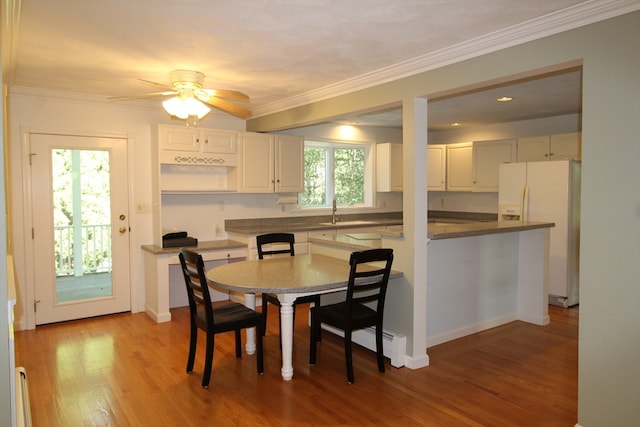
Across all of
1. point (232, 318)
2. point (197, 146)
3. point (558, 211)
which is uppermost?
point (197, 146)

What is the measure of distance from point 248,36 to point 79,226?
119 inches

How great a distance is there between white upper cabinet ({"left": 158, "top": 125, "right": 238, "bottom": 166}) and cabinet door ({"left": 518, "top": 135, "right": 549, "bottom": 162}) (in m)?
3.74

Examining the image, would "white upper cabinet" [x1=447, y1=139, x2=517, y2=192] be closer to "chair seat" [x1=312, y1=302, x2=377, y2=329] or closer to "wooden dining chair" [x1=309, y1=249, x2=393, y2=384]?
"wooden dining chair" [x1=309, y1=249, x2=393, y2=384]

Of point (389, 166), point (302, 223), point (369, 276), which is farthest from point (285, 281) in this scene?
point (389, 166)

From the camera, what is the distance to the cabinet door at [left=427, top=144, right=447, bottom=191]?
6801 mm

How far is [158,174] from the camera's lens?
476 cm

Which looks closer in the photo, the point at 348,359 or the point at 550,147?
the point at 348,359

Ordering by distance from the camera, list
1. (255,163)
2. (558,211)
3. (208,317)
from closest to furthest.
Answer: (208,317), (558,211), (255,163)

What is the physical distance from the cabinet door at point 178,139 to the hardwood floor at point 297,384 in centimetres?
196

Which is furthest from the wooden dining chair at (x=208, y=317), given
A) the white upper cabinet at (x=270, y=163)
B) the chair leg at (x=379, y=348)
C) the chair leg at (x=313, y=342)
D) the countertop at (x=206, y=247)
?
the white upper cabinet at (x=270, y=163)

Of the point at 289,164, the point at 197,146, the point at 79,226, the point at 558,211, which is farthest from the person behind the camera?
the point at 289,164

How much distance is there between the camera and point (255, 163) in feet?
17.6

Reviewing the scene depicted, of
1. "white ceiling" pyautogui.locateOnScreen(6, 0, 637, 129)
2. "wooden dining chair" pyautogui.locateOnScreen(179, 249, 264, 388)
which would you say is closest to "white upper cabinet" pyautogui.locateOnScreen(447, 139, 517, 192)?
"white ceiling" pyautogui.locateOnScreen(6, 0, 637, 129)

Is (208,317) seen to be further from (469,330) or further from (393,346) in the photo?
(469,330)
